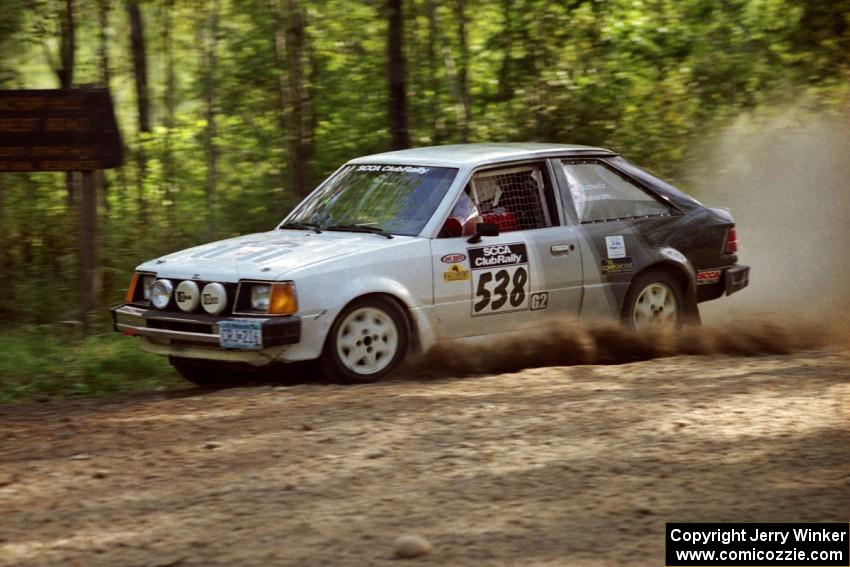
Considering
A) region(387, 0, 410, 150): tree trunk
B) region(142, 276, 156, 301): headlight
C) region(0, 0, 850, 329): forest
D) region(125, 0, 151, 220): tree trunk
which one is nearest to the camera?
region(142, 276, 156, 301): headlight

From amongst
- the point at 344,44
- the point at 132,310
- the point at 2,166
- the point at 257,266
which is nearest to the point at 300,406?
the point at 257,266

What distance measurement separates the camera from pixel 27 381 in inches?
345

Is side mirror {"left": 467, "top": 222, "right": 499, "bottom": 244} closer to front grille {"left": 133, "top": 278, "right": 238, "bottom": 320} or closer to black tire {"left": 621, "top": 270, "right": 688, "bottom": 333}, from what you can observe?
black tire {"left": 621, "top": 270, "right": 688, "bottom": 333}

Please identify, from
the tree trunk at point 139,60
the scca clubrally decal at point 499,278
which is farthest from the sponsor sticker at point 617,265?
the tree trunk at point 139,60

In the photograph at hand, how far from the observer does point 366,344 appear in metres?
7.84

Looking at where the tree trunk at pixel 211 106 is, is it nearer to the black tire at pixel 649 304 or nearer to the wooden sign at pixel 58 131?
the wooden sign at pixel 58 131

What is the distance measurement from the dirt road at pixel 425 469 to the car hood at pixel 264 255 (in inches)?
29.7

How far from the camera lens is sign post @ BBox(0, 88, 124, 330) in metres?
10.4

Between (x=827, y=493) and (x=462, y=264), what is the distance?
11.8ft

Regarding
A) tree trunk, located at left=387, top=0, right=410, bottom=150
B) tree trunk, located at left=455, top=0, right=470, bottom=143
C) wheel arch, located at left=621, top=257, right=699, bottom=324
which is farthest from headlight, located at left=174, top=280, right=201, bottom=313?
tree trunk, located at left=455, top=0, right=470, bottom=143

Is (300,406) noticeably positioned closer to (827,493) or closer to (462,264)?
(462,264)

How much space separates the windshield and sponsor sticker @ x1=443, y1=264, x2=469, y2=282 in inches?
13.6

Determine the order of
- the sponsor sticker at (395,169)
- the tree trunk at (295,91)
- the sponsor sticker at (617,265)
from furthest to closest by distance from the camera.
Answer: the tree trunk at (295,91), the sponsor sticker at (617,265), the sponsor sticker at (395,169)

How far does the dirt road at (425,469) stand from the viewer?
4.54 meters
